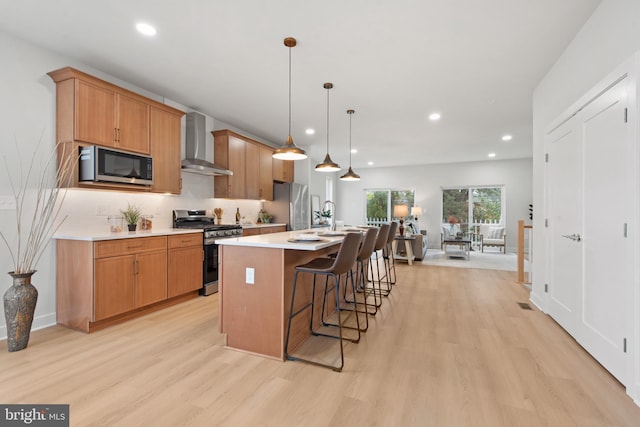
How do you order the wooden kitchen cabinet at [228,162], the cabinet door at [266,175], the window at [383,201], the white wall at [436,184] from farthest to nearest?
1. the window at [383,201]
2. the white wall at [436,184]
3. the cabinet door at [266,175]
4. the wooden kitchen cabinet at [228,162]

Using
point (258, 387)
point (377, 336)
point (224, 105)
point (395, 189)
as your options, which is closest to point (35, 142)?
point (224, 105)

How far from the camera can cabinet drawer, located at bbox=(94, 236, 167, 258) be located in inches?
107

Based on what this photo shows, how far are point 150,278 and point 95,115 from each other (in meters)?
1.74

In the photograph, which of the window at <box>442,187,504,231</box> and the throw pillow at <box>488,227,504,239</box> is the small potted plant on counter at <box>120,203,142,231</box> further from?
the throw pillow at <box>488,227,504,239</box>

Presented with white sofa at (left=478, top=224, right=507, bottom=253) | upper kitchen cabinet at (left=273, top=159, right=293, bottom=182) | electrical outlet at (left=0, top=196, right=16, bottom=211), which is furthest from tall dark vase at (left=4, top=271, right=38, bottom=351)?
white sofa at (left=478, top=224, right=507, bottom=253)

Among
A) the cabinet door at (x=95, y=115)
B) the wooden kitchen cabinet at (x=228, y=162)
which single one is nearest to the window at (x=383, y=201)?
the wooden kitchen cabinet at (x=228, y=162)

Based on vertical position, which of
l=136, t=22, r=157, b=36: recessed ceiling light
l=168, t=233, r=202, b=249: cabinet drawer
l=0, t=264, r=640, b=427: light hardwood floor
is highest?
l=136, t=22, r=157, b=36: recessed ceiling light

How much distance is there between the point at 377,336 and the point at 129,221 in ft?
10.00

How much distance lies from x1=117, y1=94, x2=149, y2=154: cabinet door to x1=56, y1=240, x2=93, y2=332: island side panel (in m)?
1.15

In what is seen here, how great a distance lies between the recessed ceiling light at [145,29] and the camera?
8.01ft

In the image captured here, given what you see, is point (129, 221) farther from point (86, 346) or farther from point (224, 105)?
point (224, 105)

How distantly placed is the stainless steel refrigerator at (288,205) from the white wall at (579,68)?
157 inches

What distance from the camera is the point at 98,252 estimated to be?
269 cm

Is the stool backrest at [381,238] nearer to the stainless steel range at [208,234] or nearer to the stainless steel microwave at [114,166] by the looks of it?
the stainless steel range at [208,234]
